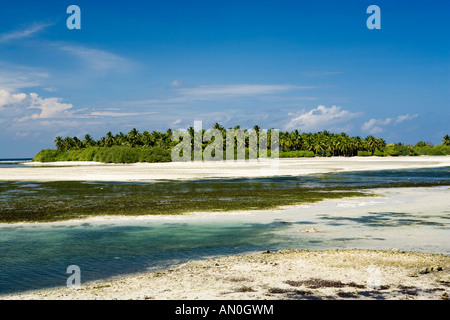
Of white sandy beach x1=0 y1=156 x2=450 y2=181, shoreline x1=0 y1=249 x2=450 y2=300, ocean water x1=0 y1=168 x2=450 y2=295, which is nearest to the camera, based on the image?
shoreline x1=0 y1=249 x2=450 y2=300

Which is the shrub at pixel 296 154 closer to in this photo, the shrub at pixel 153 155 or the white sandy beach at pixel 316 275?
the shrub at pixel 153 155

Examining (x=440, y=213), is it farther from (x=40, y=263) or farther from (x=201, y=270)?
(x=40, y=263)

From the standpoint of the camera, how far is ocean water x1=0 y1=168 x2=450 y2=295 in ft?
44.3

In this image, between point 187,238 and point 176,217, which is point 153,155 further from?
point 187,238

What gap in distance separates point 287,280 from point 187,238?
732 cm

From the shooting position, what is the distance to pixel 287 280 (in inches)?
439

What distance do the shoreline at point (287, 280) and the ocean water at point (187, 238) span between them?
1257mm

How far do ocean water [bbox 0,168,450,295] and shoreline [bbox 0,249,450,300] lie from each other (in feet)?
4.13

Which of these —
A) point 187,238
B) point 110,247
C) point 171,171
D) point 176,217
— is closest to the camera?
point 110,247

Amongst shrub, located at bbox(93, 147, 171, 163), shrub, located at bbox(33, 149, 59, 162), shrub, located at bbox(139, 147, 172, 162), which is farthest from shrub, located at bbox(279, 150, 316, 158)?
shrub, located at bbox(33, 149, 59, 162)

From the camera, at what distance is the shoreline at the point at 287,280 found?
32.6 feet

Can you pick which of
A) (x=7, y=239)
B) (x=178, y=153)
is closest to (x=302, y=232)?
(x=7, y=239)

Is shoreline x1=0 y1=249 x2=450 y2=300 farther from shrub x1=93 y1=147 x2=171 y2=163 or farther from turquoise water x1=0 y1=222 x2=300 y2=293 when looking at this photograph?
shrub x1=93 y1=147 x2=171 y2=163

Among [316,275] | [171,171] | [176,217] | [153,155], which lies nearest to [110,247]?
[176,217]
